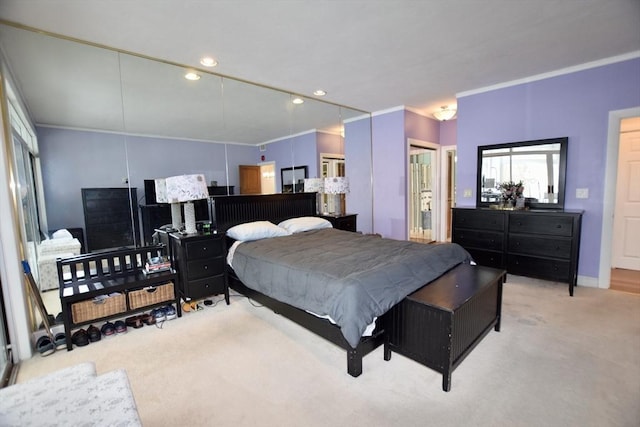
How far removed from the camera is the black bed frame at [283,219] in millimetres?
2039

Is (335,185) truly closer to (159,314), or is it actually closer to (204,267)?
(204,267)

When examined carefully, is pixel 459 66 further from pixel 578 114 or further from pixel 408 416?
pixel 408 416

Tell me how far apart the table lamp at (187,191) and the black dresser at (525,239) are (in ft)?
11.2

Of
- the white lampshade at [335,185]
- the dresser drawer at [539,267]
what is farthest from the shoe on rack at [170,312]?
the dresser drawer at [539,267]

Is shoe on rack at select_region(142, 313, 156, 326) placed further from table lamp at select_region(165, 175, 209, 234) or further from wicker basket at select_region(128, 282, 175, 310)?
table lamp at select_region(165, 175, 209, 234)

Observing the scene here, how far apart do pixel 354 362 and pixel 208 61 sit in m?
3.16

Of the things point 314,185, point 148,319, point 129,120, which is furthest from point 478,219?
point 129,120

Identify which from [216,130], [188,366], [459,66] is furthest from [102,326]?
[459,66]

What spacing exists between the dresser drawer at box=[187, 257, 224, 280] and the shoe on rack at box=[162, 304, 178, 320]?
34 centimetres

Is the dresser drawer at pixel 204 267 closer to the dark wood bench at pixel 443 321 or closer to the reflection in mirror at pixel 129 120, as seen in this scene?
the reflection in mirror at pixel 129 120

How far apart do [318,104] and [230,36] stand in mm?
2245

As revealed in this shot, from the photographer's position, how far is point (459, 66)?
132 inches

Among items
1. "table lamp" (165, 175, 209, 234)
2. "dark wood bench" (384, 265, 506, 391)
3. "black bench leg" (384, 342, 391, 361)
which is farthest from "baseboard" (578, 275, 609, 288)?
"table lamp" (165, 175, 209, 234)

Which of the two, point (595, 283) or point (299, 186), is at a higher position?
point (299, 186)
